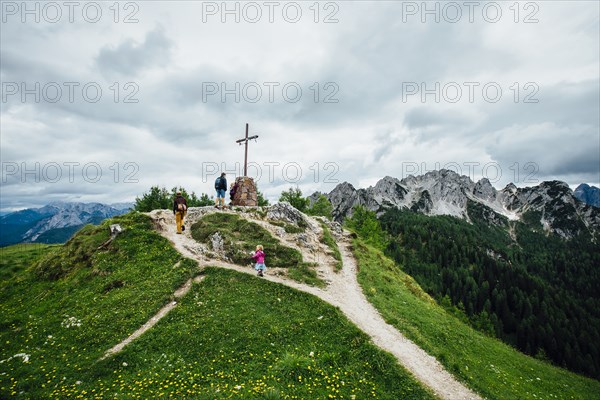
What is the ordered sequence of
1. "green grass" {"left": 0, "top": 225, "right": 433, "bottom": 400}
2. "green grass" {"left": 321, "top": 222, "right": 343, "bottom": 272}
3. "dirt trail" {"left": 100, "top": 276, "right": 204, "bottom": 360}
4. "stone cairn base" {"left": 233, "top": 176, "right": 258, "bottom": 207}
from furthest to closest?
"stone cairn base" {"left": 233, "top": 176, "right": 258, "bottom": 207} → "green grass" {"left": 321, "top": 222, "right": 343, "bottom": 272} → "dirt trail" {"left": 100, "top": 276, "right": 204, "bottom": 360} → "green grass" {"left": 0, "top": 225, "right": 433, "bottom": 400}

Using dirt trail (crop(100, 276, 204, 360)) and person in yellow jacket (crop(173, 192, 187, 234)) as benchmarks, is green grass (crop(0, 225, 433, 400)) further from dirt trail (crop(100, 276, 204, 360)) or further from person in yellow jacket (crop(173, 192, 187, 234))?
person in yellow jacket (crop(173, 192, 187, 234))

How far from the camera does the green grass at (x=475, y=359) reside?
1702cm

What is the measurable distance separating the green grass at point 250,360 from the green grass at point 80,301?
6.36 feet

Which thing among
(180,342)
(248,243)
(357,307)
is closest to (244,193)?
(248,243)

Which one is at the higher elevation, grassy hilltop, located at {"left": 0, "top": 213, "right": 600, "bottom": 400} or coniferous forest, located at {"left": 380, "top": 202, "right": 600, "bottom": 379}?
grassy hilltop, located at {"left": 0, "top": 213, "right": 600, "bottom": 400}

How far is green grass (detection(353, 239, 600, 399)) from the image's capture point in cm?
1702

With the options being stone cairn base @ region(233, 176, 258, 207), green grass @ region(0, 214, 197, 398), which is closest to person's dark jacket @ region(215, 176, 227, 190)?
stone cairn base @ region(233, 176, 258, 207)

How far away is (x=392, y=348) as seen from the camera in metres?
17.3

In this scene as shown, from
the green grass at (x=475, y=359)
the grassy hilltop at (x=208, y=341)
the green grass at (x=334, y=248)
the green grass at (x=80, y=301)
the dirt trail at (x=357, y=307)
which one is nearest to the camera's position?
the grassy hilltop at (x=208, y=341)

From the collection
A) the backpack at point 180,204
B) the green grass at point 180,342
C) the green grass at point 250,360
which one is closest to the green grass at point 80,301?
the green grass at point 180,342

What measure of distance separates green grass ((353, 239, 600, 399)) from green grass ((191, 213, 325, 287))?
6.09 metres

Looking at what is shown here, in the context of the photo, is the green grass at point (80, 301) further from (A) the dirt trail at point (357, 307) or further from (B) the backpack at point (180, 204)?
(B) the backpack at point (180, 204)

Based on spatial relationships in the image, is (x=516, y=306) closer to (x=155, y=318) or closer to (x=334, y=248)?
(x=334, y=248)

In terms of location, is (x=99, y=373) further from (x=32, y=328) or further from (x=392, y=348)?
(x=392, y=348)
